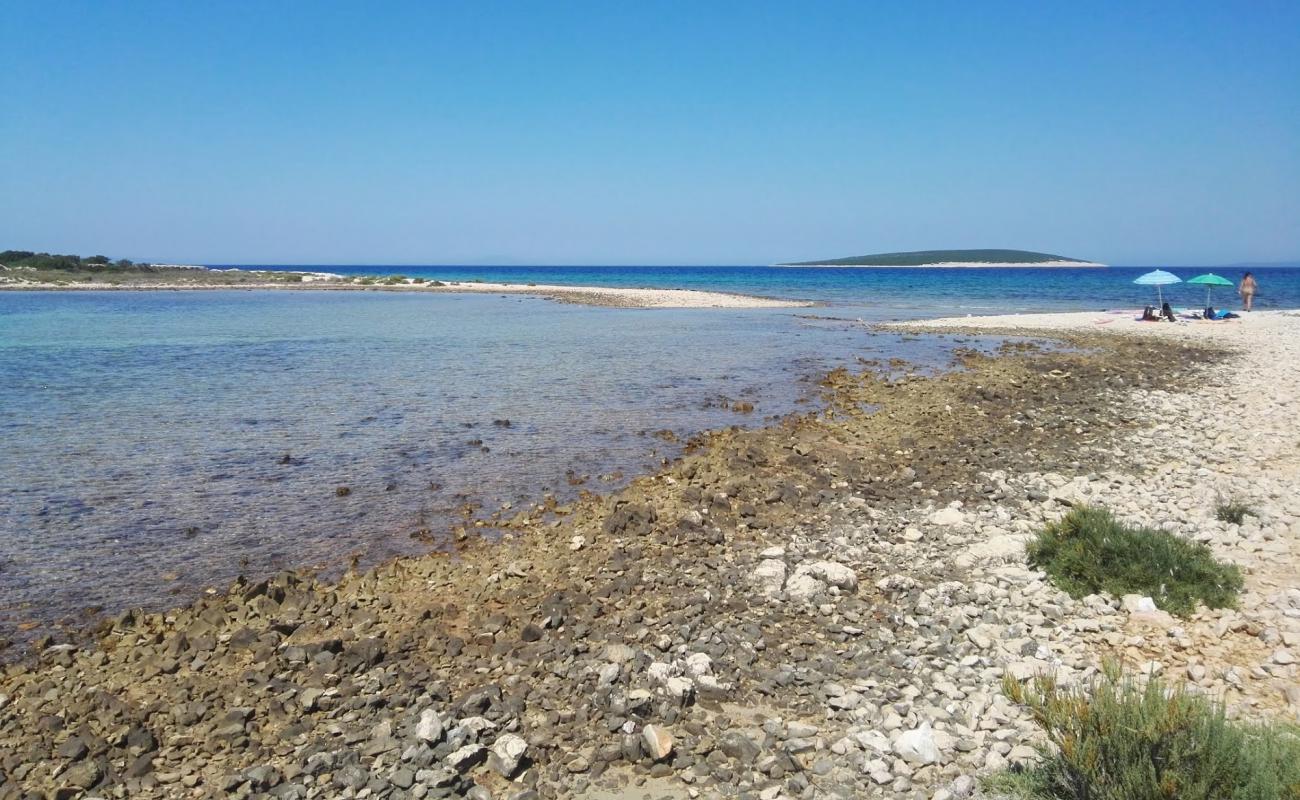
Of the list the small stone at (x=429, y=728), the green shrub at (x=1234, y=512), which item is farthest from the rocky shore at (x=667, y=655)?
the green shrub at (x=1234, y=512)

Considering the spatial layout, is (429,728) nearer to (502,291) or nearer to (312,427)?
(312,427)

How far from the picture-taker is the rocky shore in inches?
189

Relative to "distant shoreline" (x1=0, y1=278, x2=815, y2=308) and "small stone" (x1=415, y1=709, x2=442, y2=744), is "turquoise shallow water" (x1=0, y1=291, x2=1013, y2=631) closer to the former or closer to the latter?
"small stone" (x1=415, y1=709, x2=442, y2=744)

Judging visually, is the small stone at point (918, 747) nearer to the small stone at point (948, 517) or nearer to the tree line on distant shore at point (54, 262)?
the small stone at point (948, 517)

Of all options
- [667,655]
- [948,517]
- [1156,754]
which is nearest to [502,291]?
[948,517]

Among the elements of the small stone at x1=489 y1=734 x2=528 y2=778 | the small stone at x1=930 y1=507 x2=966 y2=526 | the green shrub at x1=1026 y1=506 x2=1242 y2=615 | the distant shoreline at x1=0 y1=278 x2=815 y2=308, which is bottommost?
the small stone at x1=489 y1=734 x2=528 y2=778

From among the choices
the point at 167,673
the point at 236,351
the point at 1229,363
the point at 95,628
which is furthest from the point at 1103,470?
the point at 236,351

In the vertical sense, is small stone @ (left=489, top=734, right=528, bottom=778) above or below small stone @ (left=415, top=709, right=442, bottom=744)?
below

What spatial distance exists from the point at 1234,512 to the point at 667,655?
645cm

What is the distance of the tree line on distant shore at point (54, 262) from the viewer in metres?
75.4

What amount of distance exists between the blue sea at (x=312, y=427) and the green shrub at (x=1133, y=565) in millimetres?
5951

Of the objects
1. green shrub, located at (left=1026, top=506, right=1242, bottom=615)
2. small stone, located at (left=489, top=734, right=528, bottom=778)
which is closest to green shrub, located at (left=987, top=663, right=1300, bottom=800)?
green shrub, located at (left=1026, top=506, right=1242, bottom=615)

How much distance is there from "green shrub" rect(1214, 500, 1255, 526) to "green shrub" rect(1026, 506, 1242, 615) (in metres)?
1.36

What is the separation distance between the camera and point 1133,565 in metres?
6.76
